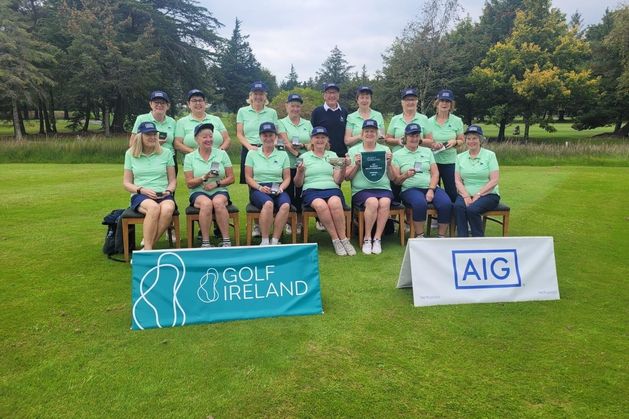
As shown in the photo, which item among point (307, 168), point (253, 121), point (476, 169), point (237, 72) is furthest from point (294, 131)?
point (237, 72)

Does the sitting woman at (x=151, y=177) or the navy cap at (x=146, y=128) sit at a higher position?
the navy cap at (x=146, y=128)

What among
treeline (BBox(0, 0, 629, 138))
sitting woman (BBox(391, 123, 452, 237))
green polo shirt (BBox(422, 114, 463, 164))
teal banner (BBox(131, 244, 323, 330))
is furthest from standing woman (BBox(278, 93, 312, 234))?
treeline (BBox(0, 0, 629, 138))

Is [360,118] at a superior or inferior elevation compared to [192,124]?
superior

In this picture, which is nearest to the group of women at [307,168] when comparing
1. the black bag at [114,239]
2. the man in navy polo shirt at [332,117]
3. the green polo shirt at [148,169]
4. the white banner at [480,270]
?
the green polo shirt at [148,169]

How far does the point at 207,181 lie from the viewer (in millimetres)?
5129

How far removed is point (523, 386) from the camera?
2.64 meters

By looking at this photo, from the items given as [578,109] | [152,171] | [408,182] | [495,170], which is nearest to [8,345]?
[152,171]

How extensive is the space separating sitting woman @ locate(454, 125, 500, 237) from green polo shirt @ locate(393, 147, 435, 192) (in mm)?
380

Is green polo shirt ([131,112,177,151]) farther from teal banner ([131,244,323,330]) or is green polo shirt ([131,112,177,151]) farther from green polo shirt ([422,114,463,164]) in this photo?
green polo shirt ([422,114,463,164])

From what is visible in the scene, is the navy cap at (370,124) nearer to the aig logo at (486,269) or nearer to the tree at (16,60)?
the aig logo at (486,269)

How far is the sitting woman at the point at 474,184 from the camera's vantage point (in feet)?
17.6

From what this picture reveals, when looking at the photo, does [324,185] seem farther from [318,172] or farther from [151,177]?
[151,177]

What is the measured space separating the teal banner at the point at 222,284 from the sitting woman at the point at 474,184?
2.54 meters

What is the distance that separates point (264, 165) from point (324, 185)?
0.77 metres
